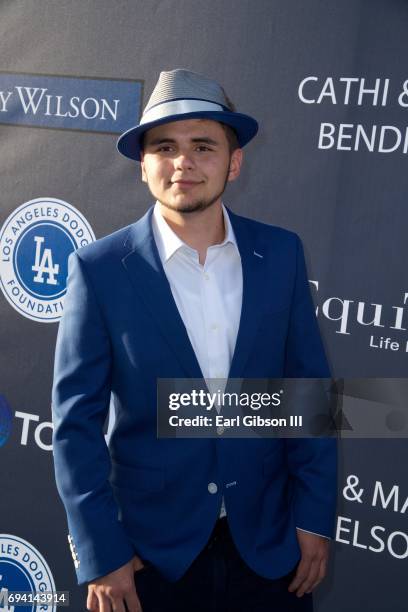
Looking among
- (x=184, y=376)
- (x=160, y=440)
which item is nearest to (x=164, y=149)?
(x=184, y=376)

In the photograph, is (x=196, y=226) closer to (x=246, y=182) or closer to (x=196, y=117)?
(x=196, y=117)

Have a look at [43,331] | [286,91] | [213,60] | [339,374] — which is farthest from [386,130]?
[43,331]

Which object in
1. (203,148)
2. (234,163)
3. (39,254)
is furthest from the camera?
(39,254)

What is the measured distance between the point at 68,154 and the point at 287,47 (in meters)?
0.90

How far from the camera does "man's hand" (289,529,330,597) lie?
1.71m

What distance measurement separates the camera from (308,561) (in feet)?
5.60

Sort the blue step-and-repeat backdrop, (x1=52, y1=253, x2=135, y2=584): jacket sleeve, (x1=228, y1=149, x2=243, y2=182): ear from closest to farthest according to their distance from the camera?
(x1=52, y1=253, x2=135, y2=584): jacket sleeve
(x1=228, y1=149, x2=243, y2=182): ear
the blue step-and-repeat backdrop

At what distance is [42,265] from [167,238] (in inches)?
45.7

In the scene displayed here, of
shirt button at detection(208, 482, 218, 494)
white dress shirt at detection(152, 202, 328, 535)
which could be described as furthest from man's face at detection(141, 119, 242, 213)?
shirt button at detection(208, 482, 218, 494)

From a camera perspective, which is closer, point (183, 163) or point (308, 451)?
point (183, 163)

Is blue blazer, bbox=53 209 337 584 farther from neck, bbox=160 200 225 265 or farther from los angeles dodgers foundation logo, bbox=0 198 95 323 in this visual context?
los angeles dodgers foundation logo, bbox=0 198 95 323

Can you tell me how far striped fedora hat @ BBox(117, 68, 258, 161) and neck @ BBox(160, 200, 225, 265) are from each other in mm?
198

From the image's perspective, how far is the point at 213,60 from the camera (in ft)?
7.75

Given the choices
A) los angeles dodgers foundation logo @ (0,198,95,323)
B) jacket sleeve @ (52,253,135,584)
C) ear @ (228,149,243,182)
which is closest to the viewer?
jacket sleeve @ (52,253,135,584)
